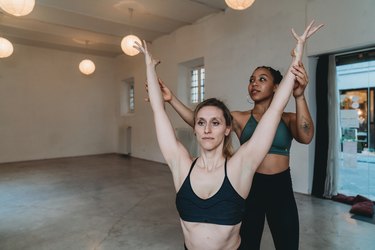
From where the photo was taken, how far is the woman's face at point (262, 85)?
1.56 metres

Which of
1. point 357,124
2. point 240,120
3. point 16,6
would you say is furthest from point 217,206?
point 357,124

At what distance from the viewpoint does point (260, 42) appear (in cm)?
462

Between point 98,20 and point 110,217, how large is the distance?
4.50 m

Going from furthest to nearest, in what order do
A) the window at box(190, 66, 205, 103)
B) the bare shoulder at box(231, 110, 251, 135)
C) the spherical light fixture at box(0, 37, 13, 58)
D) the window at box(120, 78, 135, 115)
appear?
1. the window at box(120, 78, 135, 115)
2. the window at box(190, 66, 205, 103)
3. the spherical light fixture at box(0, 37, 13, 58)
4. the bare shoulder at box(231, 110, 251, 135)

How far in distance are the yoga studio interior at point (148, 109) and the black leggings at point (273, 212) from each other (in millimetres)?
1175

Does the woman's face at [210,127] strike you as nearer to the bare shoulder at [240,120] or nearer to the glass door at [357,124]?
the bare shoulder at [240,120]

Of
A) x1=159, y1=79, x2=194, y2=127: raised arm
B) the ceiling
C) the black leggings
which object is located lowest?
the black leggings

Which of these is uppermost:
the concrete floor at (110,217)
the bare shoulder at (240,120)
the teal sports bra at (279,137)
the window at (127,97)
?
the window at (127,97)

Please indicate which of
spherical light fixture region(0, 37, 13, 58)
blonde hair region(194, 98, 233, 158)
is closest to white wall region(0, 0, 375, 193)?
spherical light fixture region(0, 37, 13, 58)

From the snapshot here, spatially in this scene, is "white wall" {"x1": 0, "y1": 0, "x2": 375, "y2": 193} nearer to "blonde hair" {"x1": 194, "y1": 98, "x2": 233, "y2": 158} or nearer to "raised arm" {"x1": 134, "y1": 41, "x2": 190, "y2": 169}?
"blonde hair" {"x1": 194, "y1": 98, "x2": 233, "y2": 158}

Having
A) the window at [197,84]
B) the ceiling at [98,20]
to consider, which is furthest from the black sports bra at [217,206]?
the window at [197,84]

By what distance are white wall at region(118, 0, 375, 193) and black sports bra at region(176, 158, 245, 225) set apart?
3428 millimetres

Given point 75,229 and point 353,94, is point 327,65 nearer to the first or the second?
point 353,94

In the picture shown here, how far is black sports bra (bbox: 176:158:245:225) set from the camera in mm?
1029
